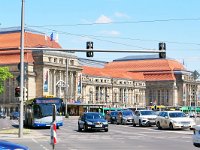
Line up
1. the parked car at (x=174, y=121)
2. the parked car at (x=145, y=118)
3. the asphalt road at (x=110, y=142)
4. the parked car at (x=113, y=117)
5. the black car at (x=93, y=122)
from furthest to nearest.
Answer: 1. the parked car at (x=113, y=117)
2. the parked car at (x=145, y=118)
3. the parked car at (x=174, y=121)
4. the black car at (x=93, y=122)
5. the asphalt road at (x=110, y=142)

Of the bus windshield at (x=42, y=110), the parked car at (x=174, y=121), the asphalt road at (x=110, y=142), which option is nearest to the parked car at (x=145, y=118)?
the parked car at (x=174, y=121)

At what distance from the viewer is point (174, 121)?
39969 millimetres

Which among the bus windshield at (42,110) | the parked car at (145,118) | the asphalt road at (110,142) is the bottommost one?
the asphalt road at (110,142)

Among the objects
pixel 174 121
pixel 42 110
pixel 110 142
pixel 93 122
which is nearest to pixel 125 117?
pixel 42 110

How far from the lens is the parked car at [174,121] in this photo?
39.8 metres

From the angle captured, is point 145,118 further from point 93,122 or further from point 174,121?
point 93,122

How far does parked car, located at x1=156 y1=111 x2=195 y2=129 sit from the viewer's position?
131ft

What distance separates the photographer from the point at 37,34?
157 metres

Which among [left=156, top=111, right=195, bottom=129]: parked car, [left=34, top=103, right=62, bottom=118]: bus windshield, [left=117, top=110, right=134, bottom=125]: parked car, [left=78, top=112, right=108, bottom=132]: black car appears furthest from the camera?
[left=117, top=110, right=134, bottom=125]: parked car

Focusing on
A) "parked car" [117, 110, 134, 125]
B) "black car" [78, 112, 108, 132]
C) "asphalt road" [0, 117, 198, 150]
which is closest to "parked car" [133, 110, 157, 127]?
"parked car" [117, 110, 134, 125]

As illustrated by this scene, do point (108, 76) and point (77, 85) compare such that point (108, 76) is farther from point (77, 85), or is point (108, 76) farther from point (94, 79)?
point (77, 85)

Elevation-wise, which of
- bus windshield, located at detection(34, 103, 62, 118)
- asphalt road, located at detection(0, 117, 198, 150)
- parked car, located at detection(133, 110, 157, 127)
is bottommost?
asphalt road, located at detection(0, 117, 198, 150)

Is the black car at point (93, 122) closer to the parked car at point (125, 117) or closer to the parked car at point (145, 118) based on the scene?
the parked car at point (145, 118)

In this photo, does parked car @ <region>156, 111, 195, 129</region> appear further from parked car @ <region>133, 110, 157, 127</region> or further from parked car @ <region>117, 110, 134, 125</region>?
parked car @ <region>117, 110, 134, 125</region>
